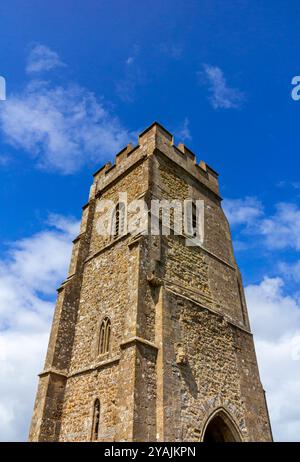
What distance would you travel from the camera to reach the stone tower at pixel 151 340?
9547 millimetres

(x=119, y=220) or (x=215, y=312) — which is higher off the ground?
(x=119, y=220)

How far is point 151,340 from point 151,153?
25.1ft

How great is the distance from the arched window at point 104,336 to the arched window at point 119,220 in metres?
3.39

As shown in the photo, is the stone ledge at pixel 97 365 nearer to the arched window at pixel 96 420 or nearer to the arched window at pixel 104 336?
the arched window at pixel 104 336

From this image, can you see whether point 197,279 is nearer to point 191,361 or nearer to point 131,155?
point 191,361

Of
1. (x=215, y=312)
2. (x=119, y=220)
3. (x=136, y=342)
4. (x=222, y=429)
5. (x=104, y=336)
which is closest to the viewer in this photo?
(x=136, y=342)

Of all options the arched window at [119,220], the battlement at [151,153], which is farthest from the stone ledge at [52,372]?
the battlement at [151,153]

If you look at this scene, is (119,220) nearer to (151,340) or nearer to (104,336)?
(104,336)

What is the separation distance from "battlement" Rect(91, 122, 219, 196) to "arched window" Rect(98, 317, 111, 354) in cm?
662

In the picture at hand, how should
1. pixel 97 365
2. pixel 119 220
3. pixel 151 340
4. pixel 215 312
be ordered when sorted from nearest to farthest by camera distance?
pixel 151 340, pixel 97 365, pixel 215 312, pixel 119 220

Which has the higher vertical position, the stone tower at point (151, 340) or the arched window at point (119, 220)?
the arched window at point (119, 220)

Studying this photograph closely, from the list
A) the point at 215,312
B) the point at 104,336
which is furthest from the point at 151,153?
the point at 104,336

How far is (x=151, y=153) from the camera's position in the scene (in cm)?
1491

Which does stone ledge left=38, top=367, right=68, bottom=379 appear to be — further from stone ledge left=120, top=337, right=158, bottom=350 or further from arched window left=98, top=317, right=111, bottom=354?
stone ledge left=120, top=337, right=158, bottom=350
